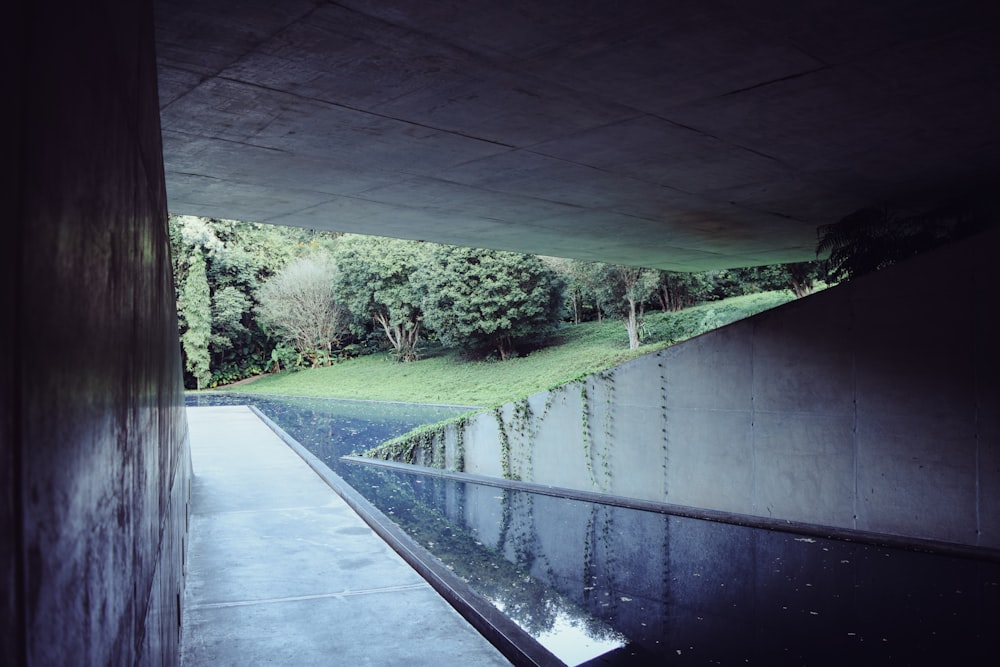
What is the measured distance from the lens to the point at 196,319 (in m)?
36.7

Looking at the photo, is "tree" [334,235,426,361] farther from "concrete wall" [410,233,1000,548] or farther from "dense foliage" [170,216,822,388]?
"concrete wall" [410,233,1000,548]

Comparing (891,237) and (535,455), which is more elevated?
(891,237)

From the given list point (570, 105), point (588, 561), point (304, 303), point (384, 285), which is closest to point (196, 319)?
point (304, 303)

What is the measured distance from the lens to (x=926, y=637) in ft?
17.1

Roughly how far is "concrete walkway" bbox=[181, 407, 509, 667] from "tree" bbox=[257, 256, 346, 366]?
30.9 metres

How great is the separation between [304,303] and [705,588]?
3503cm

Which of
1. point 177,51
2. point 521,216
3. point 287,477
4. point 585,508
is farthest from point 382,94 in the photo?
point 585,508

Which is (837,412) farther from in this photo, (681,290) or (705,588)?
(681,290)

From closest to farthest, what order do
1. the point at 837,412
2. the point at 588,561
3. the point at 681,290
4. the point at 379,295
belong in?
the point at 588,561, the point at 837,412, the point at 681,290, the point at 379,295

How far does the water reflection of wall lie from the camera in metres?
5.25

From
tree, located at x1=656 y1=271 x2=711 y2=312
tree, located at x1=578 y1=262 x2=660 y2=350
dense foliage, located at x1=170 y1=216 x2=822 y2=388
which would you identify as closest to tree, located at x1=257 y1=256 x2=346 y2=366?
dense foliage, located at x1=170 y1=216 x2=822 y2=388

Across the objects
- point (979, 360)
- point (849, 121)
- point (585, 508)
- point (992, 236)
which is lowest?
point (585, 508)

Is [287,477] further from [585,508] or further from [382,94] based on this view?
[382,94]

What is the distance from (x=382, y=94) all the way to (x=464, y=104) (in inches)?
24.1
